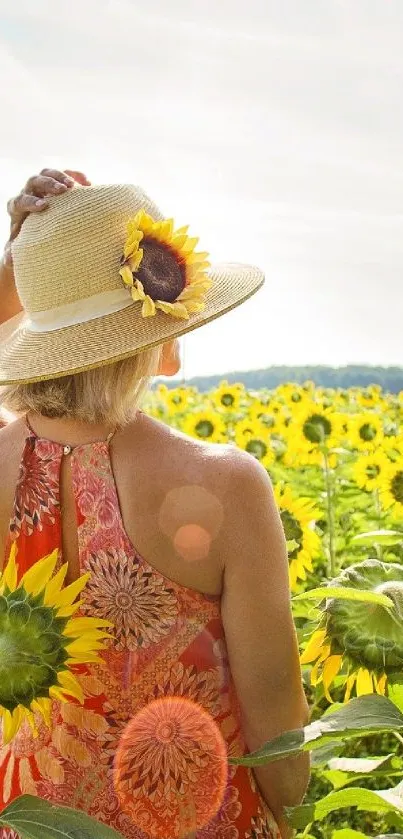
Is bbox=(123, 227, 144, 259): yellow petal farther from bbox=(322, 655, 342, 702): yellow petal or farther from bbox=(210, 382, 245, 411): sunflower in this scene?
bbox=(210, 382, 245, 411): sunflower

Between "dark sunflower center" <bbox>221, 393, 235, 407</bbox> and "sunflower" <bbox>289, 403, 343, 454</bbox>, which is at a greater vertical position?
"sunflower" <bbox>289, 403, 343, 454</bbox>

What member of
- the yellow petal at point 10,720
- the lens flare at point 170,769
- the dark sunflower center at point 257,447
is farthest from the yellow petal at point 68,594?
the dark sunflower center at point 257,447

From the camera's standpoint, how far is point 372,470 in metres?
4.21

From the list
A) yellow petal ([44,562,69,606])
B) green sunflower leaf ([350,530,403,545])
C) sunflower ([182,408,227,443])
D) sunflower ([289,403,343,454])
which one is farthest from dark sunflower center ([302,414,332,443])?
yellow petal ([44,562,69,606])

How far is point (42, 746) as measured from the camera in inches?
55.2

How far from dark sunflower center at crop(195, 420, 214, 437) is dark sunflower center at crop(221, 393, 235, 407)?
1.14 meters

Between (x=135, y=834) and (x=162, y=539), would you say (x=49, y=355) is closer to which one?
(x=162, y=539)

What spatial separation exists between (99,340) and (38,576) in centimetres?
44

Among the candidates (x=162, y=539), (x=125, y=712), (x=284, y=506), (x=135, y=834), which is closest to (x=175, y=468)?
(x=162, y=539)

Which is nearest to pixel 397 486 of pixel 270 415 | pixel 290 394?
pixel 270 415

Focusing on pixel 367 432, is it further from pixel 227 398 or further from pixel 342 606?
pixel 342 606

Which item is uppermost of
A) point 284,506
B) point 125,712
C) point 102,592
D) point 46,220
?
point 46,220

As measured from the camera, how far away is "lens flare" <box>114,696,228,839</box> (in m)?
1.39

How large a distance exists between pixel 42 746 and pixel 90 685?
113mm
